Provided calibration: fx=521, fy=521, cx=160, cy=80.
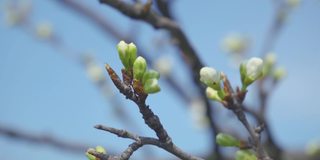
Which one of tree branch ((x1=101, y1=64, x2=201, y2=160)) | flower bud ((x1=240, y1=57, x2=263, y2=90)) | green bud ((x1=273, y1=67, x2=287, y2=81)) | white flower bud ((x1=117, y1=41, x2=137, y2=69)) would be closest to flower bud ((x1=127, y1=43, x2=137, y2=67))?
white flower bud ((x1=117, y1=41, x2=137, y2=69))

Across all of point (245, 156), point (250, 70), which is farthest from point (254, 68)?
point (245, 156)

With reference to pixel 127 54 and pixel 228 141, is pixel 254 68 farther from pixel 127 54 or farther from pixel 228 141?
pixel 127 54

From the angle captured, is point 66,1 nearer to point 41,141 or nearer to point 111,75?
point 41,141

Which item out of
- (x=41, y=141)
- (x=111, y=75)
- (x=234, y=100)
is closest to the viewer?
(x=111, y=75)

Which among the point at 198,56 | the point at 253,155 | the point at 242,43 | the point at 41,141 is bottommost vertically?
the point at 253,155

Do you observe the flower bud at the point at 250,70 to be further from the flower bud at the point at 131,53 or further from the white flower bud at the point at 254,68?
the flower bud at the point at 131,53

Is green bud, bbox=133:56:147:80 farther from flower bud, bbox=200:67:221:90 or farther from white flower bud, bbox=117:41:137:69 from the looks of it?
flower bud, bbox=200:67:221:90

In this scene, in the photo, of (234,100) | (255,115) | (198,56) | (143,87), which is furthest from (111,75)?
(255,115)
